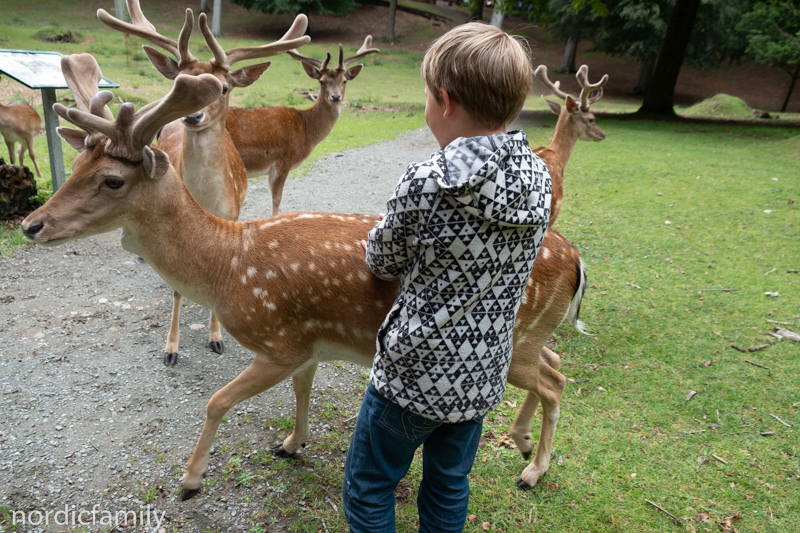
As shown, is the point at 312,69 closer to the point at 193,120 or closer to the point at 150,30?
the point at 150,30

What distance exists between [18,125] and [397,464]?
7.77 metres

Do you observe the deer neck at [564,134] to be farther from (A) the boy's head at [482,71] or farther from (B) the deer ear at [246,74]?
(A) the boy's head at [482,71]

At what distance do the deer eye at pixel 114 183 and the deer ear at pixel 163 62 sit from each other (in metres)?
2.41

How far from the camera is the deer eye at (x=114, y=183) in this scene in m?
2.41

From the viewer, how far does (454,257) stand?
1.62 m

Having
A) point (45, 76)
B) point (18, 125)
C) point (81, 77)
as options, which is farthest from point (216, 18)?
point (81, 77)

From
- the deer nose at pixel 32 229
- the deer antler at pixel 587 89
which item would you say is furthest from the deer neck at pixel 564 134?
the deer nose at pixel 32 229

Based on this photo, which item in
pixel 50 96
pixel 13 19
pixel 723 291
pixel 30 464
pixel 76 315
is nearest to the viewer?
pixel 30 464

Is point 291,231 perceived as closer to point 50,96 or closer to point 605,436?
point 605,436

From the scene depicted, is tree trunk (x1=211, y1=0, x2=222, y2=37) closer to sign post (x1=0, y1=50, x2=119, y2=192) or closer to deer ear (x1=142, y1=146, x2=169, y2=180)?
sign post (x1=0, y1=50, x2=119, y2=192)

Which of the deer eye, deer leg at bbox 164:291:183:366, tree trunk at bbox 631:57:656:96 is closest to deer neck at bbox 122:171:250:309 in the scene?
the deer eye

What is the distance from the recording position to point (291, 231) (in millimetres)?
2678

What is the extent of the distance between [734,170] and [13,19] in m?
30.0

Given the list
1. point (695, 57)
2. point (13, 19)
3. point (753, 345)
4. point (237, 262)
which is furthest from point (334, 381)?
point (13, 19)
